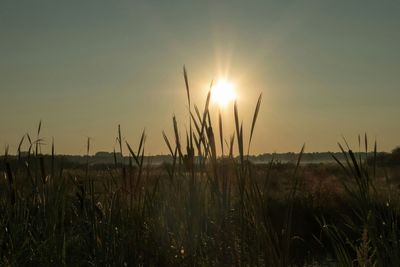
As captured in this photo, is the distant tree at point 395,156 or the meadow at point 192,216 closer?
the meadow at point 192,216

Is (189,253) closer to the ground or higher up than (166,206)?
closer to the ground

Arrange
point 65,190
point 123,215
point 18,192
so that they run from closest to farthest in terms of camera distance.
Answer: point 123,215
point 65,190
point 18,192

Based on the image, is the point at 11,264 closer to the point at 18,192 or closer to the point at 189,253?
the point at 18,192

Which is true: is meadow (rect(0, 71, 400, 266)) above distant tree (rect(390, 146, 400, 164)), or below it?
below

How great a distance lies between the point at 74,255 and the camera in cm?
325

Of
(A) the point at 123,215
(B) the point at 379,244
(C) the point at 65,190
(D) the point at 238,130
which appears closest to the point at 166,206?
(A) the point at 123,215

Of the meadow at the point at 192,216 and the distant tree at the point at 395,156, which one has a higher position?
the distant tree at the point at 395,156

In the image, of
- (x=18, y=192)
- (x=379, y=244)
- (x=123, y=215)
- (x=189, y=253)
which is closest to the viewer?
(x=379, y=244)

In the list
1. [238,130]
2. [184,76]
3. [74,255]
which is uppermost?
[184,76]

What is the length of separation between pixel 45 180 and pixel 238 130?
154 centimetres

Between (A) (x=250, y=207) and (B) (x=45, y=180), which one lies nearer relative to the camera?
(A) (x=250, y=207)

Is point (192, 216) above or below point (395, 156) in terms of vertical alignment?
below

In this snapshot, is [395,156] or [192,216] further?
[395,156]

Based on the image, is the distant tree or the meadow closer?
the meadow
